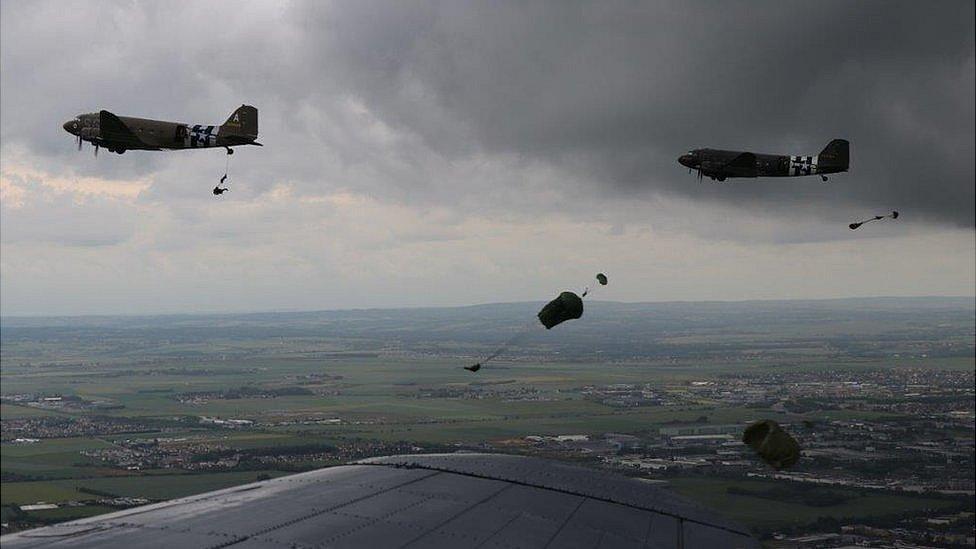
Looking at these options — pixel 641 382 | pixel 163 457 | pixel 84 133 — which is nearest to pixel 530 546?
pixel 84 133

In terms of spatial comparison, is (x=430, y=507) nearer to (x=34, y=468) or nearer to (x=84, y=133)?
(x=84, y=133)

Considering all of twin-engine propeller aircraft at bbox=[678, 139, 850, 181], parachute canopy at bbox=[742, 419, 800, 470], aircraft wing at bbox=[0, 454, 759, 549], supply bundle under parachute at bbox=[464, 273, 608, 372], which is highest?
twin-engine propeller aircraft at bbox=[678, 139, 850, 181]

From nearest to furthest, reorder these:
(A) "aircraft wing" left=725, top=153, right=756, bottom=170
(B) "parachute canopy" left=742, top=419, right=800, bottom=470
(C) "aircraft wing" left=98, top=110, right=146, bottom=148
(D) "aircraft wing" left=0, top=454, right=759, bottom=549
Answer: (D) "aircraft wing" left=0, top=454, right=759, bottom=549 → (B) "parachute canopy" left=742, top=419, right=800, bottom=470 → (C) "aircraft wing" left=98, top=110, right=146, bottom=148 → (A) "aircraft wing" left=725, top=153, right=756, bottom=170

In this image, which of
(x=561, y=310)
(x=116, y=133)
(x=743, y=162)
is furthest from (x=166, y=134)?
(x=743, y=162)

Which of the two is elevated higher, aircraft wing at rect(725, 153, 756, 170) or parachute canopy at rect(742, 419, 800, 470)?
aircraft wing at rect(725, 153, 756, 170)

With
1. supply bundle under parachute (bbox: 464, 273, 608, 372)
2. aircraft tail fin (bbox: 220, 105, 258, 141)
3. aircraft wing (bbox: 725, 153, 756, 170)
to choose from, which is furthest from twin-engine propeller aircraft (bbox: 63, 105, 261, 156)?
aircraft wing (bbox: 725, 153, 756, 170)

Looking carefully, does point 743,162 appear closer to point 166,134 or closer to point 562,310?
point 562,310

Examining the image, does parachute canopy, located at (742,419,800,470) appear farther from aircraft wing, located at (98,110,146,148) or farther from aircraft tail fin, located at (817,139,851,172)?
aircraft wing, located at (98,110,146,148)
